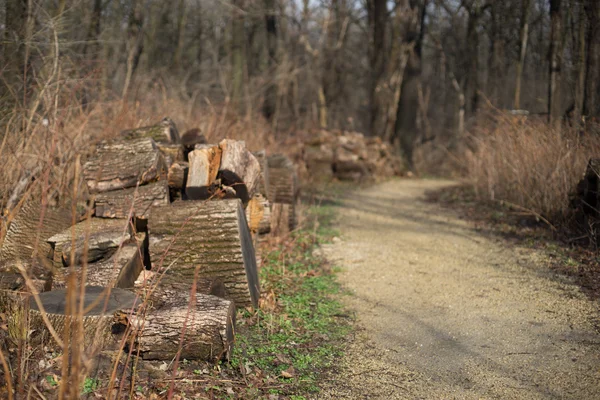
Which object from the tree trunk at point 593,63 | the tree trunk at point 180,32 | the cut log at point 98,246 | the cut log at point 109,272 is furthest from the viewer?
the tree trunk at point 180,32

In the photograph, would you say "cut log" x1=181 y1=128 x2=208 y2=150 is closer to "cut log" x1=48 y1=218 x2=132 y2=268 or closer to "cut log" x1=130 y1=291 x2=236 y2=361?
"cut log" x1=48 y1=218 x2=132 y2=268

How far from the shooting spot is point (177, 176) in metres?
4.89

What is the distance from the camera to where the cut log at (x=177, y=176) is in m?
4.88

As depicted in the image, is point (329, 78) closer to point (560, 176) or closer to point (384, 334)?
point (560, 176)

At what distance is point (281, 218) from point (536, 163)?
3.38 metres

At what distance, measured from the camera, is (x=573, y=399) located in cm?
293

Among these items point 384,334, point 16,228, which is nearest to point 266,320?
point 384,334

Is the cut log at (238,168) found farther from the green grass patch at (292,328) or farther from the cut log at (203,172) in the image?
the green grass patch at (292,328)

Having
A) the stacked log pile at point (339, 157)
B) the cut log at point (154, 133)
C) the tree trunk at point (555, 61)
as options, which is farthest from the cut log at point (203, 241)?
the stacked log pile at point (339, 157)

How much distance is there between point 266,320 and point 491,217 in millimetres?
4799

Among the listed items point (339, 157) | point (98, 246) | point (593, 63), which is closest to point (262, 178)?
point (98, 246)

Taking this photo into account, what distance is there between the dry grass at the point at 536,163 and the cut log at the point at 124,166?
4.16 meters

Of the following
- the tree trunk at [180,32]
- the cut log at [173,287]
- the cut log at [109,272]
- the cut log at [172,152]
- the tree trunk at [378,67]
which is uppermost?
the tree trunk at [180,32]

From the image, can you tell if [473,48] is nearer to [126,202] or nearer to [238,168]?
[238,168]
